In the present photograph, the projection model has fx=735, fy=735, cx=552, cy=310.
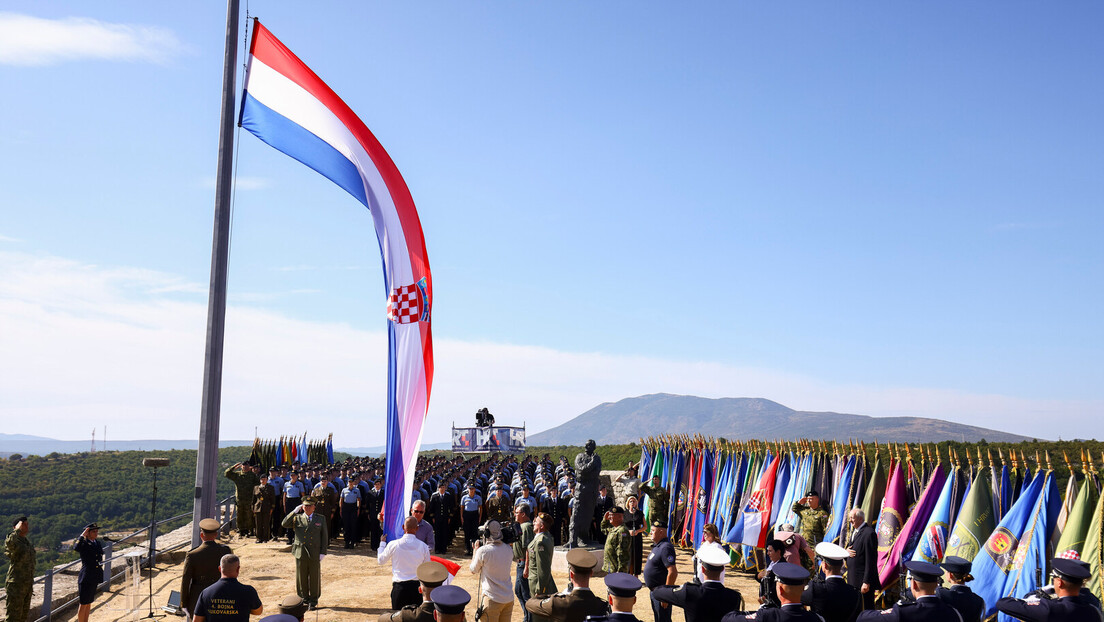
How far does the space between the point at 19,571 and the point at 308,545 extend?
3.64 meters

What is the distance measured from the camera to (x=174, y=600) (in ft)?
35.7

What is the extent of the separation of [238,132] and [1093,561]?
11.8 metres

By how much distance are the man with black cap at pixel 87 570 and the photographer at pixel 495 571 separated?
5.79 meters

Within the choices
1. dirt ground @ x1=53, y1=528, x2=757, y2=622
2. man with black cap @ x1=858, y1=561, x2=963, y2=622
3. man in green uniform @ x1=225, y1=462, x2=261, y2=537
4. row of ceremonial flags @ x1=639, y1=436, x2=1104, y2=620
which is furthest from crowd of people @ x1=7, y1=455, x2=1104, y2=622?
man in green uniform @ x1=225, y1=462, x2=261, y2=537

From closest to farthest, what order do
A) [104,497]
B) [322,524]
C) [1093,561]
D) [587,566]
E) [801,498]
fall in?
[587,566]
[1093,561]
[322,524]
[801,498]
[104,497]

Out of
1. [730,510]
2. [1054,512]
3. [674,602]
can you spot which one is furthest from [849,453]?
[674,602]

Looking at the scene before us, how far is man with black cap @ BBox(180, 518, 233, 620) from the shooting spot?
7910 millimetres

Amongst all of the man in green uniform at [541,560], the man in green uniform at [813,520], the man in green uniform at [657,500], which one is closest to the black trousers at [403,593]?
the man in green uniform at [541,560]

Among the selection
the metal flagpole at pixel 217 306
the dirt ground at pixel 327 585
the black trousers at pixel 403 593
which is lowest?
the dirt ground at pixel 327 585

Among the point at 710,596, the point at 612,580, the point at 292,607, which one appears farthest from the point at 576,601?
the point at 292,607

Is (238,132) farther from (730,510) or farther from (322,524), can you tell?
(730,510)

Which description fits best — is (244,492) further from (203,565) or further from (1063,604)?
(1063,604)

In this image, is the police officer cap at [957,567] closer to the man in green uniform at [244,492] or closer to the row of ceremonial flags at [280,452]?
the man in green uniform at [244,492]

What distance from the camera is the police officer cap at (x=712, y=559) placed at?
590cm
